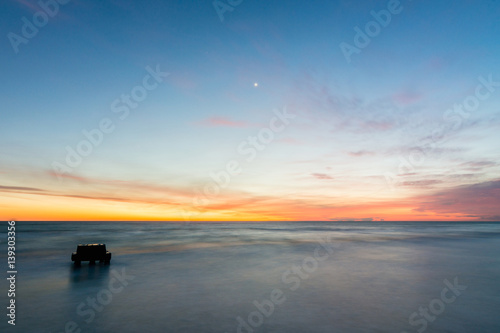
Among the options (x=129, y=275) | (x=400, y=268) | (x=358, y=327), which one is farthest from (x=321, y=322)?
(x=400, y=268)

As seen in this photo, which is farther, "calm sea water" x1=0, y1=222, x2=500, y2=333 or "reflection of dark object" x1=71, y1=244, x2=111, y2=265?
"reflection of dark object" x1=71, y1=244, x2=111, y2=265

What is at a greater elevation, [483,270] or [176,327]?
[176,327]

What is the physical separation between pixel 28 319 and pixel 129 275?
7.34 meters

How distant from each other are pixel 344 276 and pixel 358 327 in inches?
335

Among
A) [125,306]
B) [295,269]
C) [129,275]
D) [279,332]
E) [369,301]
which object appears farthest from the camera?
[295,269]

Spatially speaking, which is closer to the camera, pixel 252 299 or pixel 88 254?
pixel 252 299

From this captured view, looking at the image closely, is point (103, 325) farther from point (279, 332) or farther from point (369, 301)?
point (369, 301)

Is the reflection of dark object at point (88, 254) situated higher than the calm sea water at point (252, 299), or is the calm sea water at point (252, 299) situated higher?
the reflection of dark object at point (88, 254)

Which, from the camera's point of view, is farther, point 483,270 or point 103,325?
point 483,270

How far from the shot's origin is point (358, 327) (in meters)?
9.66

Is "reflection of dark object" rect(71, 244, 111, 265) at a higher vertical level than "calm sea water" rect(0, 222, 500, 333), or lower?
higher

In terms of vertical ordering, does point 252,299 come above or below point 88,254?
below

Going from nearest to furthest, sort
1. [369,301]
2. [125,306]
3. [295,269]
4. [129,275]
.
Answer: [125,306]
[369,301]
[129,275]
[295,269]

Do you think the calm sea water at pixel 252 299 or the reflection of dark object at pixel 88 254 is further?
the reflection of dark object at pixel 88 254
